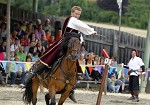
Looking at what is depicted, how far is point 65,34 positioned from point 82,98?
23.1 feet

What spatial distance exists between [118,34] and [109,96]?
764 cm

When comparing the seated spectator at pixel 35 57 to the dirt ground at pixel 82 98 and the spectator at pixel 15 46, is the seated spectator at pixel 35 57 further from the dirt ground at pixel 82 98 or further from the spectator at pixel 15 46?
the dirt ground at pixel 82 98

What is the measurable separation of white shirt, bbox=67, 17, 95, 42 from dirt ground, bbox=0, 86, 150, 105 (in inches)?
181

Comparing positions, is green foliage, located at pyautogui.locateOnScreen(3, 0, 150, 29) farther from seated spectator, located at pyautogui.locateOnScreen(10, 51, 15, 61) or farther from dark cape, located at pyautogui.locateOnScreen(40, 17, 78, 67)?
dark cape, located at pyautogui.locateOnScreen(40, 17, 78, 67)

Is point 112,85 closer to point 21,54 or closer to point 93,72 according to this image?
point 93,72

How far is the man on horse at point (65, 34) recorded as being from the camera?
1309 centimetres

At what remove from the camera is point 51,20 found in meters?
29.6

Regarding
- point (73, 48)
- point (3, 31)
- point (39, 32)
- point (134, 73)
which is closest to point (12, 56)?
point (3, 31)

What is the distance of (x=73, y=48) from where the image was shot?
42.2 feet

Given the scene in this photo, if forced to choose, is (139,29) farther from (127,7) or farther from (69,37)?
(69,37)

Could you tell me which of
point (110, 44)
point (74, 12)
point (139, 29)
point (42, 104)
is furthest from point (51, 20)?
point (139, 29)

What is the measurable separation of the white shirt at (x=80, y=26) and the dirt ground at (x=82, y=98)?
15.1ft

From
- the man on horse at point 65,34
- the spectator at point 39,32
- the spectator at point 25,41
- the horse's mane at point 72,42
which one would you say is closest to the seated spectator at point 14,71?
the spectator at point 25,41

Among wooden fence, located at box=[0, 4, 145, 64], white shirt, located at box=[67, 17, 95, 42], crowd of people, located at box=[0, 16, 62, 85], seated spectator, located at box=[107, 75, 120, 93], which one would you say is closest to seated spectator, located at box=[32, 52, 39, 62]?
crowd of people, located at box=[0, 16, 62, 85]
